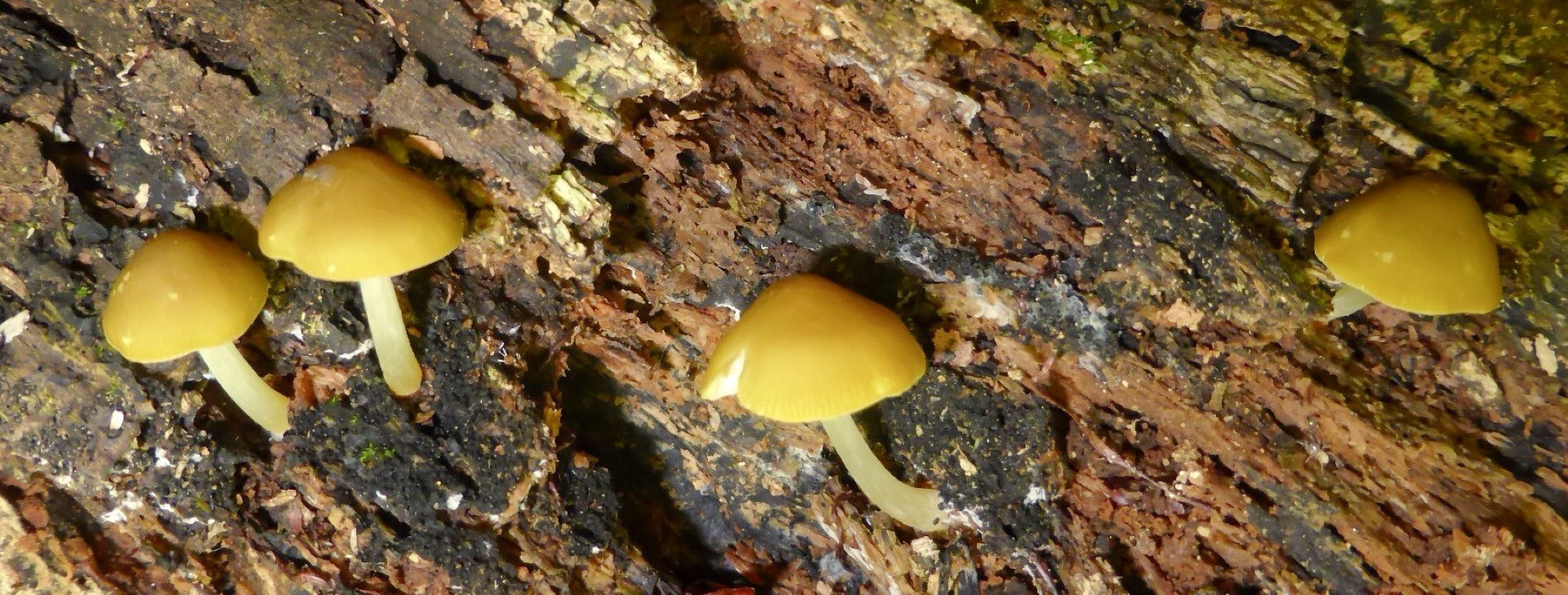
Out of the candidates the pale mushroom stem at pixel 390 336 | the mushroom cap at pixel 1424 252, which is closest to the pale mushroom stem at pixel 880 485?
the pale mushroom stem at pixel 390 336

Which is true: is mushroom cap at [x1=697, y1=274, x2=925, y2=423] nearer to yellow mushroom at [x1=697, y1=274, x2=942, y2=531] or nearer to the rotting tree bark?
yellow mushroom at [x1=697, y1=274, x2=942, y2=531]

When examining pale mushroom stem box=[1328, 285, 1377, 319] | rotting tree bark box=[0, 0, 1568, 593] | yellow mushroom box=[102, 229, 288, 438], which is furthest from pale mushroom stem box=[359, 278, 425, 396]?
pale mushroom stem box=[1328, 285, 1377, 319]

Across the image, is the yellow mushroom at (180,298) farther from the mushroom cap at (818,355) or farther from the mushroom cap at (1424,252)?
the mushroom cap at (1424,252)

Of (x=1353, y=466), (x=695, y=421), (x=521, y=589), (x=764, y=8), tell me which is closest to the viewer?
(x=764, y=8)

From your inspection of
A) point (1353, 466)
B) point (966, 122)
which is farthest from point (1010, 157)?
point (1353, 466)

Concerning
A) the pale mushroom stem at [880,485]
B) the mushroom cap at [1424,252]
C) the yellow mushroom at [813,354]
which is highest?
the mushroom cap at [1424,252]

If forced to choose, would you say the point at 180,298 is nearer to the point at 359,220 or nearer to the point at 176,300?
the point at 176,300

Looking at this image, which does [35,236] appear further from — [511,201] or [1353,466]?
[1353,466]
